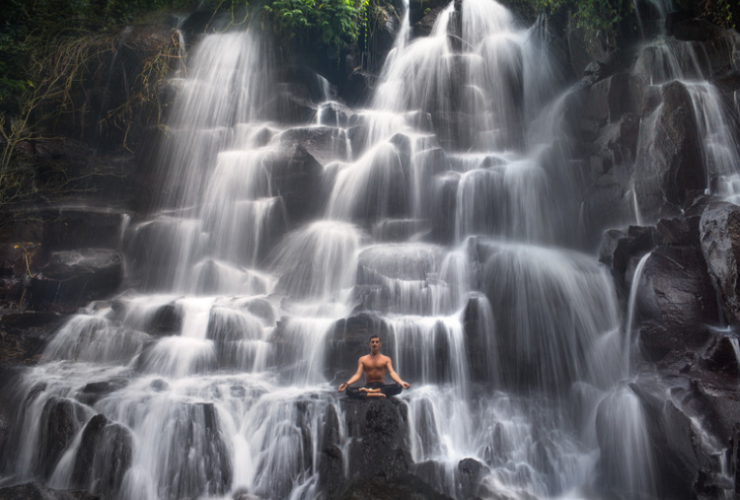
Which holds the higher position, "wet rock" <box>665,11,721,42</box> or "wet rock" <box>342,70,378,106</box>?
"wet rock" <box>342,70,378,106</box>

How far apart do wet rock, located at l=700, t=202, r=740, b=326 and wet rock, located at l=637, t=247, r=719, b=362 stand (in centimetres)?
30

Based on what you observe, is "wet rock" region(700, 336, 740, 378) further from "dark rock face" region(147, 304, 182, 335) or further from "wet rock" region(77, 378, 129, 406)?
"dark rock face" region(147, 304, 182, 335)

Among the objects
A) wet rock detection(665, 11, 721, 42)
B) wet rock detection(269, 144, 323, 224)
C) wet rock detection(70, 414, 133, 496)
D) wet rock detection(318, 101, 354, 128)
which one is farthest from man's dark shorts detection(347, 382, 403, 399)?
wet rock detection(318, 101, 354, 128)

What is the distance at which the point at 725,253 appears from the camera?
632cm

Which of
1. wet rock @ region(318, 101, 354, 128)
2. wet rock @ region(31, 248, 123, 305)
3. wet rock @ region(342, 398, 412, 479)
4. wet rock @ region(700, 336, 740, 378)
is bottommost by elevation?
wet rock @ region(342, 398, 412, 479)

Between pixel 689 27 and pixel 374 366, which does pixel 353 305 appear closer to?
pixel 374 366

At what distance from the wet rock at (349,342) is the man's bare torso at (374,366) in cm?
117

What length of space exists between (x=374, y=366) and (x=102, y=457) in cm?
380

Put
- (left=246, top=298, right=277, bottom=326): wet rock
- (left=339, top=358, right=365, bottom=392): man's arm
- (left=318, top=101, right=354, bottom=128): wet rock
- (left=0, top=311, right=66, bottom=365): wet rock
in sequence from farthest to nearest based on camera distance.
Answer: (left=318, top=101, right=354, bottom=128): wet rock → (left=246, top=298, right=277, bottom=326): wet rock → (left=0, top=311, right=66, bottom=365): wet rock → (left=339, top=358, right=365, bottom=392): man's arm

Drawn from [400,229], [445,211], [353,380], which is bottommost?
[353,380]

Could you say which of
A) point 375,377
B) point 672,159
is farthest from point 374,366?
point 672,159

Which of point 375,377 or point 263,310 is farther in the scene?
point 263,310

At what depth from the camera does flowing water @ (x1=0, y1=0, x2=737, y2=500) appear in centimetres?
648

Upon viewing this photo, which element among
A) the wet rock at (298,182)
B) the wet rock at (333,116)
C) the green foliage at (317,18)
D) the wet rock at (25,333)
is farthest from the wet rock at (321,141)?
the wet rock at (25,333)
